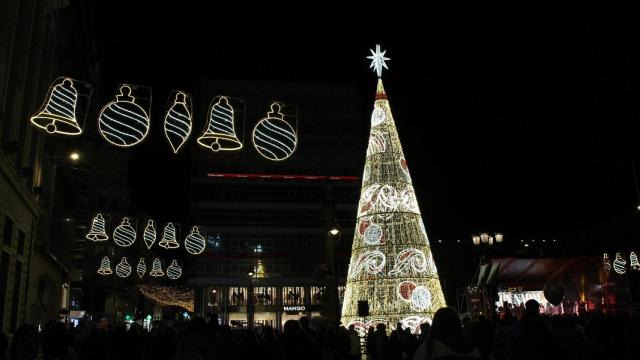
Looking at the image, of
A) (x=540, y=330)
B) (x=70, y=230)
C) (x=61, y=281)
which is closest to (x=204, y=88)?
(x=70, y=230)

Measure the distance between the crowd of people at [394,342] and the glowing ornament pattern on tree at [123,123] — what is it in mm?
4196

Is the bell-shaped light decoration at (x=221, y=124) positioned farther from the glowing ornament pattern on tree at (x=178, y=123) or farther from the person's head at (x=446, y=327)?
A: the person's head at (x=446, y=327)

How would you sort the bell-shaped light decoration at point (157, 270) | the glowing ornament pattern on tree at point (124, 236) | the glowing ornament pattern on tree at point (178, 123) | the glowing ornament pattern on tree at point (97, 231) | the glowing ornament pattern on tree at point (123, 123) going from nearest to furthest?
the glowing ornament pattern on tree at point (123, 123), the glowing ornament pattern on tree at point (178, 123), the glowing ornament pattern on tree at point (124, 236), the glowing ornament pattern on tree at point (97, 231), the bell-shaped light decoration at point (157, 270)

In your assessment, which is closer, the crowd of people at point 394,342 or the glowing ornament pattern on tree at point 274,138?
the crowd of people at point 394,342

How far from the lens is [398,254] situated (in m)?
20.8

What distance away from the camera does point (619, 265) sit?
32500 millimetres

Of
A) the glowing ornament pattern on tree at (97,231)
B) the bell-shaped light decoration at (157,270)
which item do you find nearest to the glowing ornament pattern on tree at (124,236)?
the glowing ornament pattern on tree at (97,231)

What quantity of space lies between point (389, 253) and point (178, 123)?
35.9ft

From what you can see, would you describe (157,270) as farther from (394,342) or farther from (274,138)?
(274,138)

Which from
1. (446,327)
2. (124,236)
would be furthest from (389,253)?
(446,327)

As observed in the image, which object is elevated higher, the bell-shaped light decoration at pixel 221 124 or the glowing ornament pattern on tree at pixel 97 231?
the bell-shaped light decoration at pixel 221 124

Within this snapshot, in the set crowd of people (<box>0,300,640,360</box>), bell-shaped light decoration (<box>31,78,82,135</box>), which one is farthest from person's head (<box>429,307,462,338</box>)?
bell-shaped light decoration (<box>31,78,82,135</box>)

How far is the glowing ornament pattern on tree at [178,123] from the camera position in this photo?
12406 millimetres

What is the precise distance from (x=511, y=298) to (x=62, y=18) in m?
33.3
